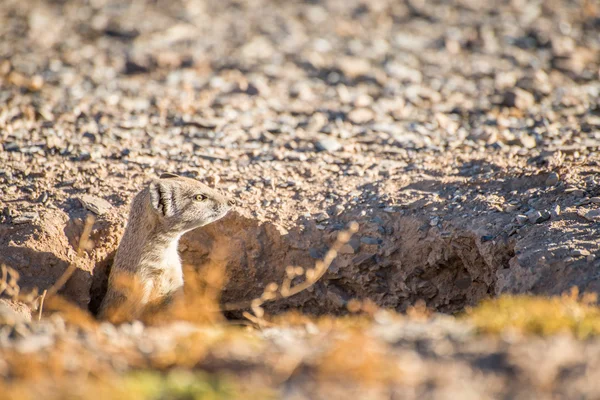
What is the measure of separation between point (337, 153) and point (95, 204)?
265 centimetres

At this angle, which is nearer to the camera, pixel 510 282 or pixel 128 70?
pixel 510 282

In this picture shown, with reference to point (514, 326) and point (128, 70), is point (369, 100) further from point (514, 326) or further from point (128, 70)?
point (514, 326)

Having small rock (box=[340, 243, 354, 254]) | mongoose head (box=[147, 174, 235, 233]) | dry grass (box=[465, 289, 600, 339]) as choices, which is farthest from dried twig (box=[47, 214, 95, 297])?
dry grass (box=[465, 289, 600, 339])

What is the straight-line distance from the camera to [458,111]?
8.38 metres

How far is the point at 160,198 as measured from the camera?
19.3 feet

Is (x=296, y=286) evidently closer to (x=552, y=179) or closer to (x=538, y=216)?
(x=538, y=216)

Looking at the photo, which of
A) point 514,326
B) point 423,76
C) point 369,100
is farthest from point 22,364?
point 423,76

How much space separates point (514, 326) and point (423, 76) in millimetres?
6093

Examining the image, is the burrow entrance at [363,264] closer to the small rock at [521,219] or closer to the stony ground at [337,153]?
the stony ground at [337,153]

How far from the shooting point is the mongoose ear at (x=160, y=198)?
5832 millimetres

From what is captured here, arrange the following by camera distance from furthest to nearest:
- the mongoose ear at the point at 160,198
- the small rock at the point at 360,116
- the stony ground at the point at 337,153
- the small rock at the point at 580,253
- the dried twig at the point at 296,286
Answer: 1. the small rock at the point at 360,116
2. the mongoose ear at the point at 160,198
3. the stony ground at the point at 337,153
4. the small rock at the point at 580,253
5. the dried twig at the point at 296,286

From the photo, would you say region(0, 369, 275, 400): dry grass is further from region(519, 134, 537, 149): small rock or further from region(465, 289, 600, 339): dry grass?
region(519, 134, 537, 149): small rock

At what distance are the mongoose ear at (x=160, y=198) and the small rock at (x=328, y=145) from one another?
2.18 m

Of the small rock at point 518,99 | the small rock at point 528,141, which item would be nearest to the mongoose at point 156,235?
the small rock at point 528,141
